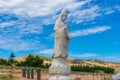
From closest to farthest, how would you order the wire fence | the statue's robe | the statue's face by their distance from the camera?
1. the statue's robe
2. the statue's face
3. the wire fence

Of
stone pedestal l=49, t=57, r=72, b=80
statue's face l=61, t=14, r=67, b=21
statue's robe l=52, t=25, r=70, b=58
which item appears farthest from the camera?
statue's face l=61, t=14, r=67, b=21

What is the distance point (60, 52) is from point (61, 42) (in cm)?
53

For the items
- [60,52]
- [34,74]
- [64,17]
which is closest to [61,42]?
[60,52]

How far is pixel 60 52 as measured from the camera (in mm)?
20109

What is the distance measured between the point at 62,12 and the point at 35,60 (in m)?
34.2

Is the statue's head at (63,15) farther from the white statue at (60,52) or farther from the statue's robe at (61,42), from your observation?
the statue's robe at (61,42)

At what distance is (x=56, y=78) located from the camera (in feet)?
64.3

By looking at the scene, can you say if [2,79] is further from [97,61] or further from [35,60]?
[97,61]

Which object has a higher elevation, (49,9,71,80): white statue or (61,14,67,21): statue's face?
(61,14,67,21): statue's face

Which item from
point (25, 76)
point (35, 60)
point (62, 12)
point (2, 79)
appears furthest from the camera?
point (35, 60)

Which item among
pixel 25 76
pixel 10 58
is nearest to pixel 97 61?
pixel 10 58

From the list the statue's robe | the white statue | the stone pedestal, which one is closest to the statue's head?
the white statue

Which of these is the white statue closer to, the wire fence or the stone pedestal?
the stone pedestal

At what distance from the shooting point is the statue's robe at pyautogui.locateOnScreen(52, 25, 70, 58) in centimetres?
2016
